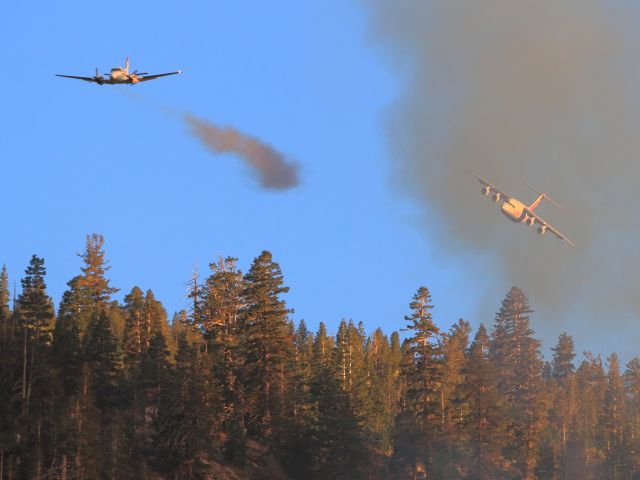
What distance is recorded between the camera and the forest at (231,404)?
269ft

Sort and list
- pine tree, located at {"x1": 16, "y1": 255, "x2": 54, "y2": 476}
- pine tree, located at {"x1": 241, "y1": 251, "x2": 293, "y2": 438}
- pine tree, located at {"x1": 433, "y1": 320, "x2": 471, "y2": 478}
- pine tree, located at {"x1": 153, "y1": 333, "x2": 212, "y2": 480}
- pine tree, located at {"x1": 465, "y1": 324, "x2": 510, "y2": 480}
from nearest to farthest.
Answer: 1. pine tree, located at {"x1": 16, "y1": 255, "x2": 54, "y2": 476}
2. pine tree, located at {"x1": 153, "y1": 333, "x2": 212, "y2": 480}
3. pine tree, located at {"x1": 241, "y1": 251, "x2": 293, "y2": 438}
4. pine tree, located at {"x1": 433, "y1": 320, "x2": 471, "y2": 478}
5. pine tree, located at {"x1": 465, "y1": 324, "x2": 510, "y2": 480}

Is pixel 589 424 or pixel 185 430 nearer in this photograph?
pixel 185 430

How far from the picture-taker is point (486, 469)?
373 feet

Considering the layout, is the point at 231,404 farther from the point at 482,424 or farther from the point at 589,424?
the point at 589,424

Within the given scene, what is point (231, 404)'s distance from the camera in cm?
10138

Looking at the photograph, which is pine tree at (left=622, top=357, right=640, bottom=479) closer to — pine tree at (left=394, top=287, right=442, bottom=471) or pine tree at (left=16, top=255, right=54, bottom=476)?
pine tree at (left=394, top=287, right=442, bottom=471)

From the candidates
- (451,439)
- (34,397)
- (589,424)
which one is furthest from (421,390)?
(589,424)

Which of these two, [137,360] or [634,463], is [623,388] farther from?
[137,360]

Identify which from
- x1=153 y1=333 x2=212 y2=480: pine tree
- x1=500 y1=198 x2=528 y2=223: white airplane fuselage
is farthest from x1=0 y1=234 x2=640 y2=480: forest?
x1=500 y1=198 x2=528 y2=223: white airplane fuselage

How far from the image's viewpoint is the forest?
269 feet

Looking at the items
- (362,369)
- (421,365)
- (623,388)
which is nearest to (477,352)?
(421,365)

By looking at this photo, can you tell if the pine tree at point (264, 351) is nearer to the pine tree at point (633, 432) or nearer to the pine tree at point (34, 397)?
the pine tree at point (34, 397)

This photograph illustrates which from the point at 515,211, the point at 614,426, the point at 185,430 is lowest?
the point at 185,430

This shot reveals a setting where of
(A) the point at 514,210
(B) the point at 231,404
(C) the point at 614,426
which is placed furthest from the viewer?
(C) the point at 614,426
